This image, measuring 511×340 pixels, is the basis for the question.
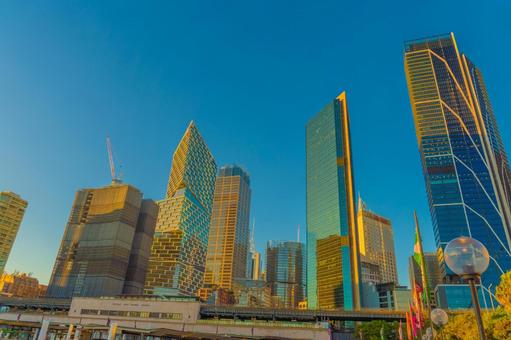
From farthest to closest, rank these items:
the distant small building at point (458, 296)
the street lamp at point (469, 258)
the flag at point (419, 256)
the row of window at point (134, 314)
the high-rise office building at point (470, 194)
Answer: the high-rise office building at point (470, 194) < the distant small building at point (458, 296) < the row of window at point (134, 314) < the flag at point (419, 256) < the street lamp at point (469, 258)

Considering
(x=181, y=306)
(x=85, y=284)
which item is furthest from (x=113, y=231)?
→ (x=181, y=306)

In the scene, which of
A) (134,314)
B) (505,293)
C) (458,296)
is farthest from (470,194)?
(505,293)

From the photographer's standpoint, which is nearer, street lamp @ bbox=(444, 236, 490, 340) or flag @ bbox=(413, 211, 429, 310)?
street lamp @ bbox=(444, 236, 490, 340)

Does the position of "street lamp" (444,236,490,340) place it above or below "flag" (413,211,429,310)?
below

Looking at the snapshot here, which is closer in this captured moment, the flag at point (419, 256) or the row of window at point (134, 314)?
the flag at point (419, 256)

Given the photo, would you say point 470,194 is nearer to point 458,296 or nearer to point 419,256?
point 458,296

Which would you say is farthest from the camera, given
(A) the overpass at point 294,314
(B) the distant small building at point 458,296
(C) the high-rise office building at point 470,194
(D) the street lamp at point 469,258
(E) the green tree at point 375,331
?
(C) the high-rise office building at point 470,194

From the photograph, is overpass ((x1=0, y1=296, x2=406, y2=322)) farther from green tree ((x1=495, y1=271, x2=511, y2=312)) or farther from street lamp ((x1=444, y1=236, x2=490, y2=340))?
street lamp ((x1=444, y1=236, x2=490, y2=340))

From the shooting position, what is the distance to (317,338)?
225 ft

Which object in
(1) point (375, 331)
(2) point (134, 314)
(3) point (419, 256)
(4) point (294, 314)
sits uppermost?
(3) point (419, 256)

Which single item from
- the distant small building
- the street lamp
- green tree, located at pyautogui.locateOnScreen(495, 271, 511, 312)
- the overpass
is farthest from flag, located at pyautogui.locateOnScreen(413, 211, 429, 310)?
the distant small building

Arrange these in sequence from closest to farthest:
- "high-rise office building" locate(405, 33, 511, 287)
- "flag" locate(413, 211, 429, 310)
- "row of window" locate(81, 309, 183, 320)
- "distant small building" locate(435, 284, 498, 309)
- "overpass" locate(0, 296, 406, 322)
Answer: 1. "flag" locate(413, 211, 429, 310)
2. "row of window" locate(81, 309, 183, 320)
3. "overpass" locate(0, 296, 406, 322)
4. "distant small building" locate(435, 284, 498, 309)
5. "high-rise office building" locate(405, 33, 511, 287)

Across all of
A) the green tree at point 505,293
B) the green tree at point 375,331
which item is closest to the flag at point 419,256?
the green tree at point 505,293

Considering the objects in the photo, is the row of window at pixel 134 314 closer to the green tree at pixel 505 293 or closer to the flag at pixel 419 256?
the flag at pixel 419 256
